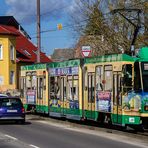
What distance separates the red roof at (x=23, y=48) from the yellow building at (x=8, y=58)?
418mm

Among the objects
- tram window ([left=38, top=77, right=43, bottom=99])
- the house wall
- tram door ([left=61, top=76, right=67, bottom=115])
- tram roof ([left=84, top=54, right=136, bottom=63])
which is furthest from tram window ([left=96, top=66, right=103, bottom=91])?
the house wall

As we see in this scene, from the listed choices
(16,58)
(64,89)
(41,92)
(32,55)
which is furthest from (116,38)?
(32,55)

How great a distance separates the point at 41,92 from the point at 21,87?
5.07m

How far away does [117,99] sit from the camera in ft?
69.4

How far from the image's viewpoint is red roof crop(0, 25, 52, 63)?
230ft

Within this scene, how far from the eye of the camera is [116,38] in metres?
39.4

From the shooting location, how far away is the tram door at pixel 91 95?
23.8 metres

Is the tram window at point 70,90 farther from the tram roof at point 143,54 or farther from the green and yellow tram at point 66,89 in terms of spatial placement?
the tram roof at point 143,54

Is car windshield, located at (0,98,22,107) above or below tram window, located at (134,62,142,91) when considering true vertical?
below

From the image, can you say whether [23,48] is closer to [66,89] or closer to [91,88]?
[66,89]

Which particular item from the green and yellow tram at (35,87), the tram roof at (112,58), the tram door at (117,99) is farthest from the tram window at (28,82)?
the tram door at (117,99)

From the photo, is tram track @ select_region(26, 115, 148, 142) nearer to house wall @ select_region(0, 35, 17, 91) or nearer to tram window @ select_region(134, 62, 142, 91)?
tram window @ select_region(134, 62, 142, 91)

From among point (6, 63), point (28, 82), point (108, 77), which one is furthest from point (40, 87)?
point (6, 63)

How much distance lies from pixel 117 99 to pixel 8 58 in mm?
47405
